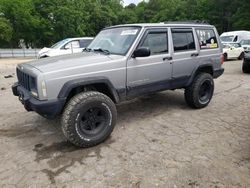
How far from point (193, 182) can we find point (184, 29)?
11.6 feet

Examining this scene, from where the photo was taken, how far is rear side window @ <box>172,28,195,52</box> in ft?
18.5

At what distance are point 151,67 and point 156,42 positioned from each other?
0.55 metres

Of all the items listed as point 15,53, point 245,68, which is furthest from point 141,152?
point 15,53

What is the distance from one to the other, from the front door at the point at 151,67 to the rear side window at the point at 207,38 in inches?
44.1

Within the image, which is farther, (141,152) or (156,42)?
(156,42)

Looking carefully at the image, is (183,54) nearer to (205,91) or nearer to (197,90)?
(197,90)

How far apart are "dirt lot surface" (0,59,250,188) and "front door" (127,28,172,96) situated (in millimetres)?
776

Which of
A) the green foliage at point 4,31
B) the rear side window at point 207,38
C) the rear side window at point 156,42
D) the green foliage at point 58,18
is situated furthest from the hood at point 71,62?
the green foliage at point 58,18

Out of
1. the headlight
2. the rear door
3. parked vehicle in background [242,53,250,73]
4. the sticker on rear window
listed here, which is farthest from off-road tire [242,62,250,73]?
the headlight

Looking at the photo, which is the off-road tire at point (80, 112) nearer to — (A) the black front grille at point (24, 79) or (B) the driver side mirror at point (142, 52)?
(A) the black front grille at point (24, 79)

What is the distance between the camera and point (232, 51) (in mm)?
17516

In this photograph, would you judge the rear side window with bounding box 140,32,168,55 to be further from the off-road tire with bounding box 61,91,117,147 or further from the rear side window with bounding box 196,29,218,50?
the off-road tire with bounding box 61,91,117,147

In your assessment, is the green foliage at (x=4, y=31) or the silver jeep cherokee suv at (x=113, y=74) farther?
the green foliage at (x=4, y=31)

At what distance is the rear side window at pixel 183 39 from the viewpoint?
18.5 ft
